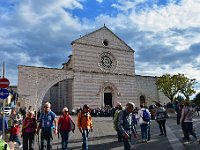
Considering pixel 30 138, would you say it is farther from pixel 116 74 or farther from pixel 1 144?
pixel 116 74

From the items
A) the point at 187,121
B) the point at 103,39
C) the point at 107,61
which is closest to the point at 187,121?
the point at 187,121

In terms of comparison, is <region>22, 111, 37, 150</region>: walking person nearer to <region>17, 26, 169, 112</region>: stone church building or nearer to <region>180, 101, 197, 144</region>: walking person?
<region>180, 101, 197, 144</region>: walking person

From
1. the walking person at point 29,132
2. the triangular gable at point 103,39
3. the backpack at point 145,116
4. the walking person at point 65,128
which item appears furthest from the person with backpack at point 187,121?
the triangular gable at point 103,39

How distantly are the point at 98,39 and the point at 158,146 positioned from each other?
28.4 m

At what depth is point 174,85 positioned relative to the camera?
40312 millimetres

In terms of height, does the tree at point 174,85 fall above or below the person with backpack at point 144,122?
above

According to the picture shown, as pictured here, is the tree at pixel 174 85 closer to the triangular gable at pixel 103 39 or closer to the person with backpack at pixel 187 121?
the triangular gable at pixel 103 39

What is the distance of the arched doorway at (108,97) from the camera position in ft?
120

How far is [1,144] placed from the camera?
158 inches

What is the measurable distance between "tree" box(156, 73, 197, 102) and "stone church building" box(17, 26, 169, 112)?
2.25 meters

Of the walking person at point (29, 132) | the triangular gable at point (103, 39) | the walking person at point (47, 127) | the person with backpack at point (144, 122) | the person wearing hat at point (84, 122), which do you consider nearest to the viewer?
the walking person at point (47, 127)

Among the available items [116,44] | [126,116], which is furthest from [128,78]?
[126,116]

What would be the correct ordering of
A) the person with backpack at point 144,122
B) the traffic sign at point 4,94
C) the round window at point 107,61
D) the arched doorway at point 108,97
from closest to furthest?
the traffic sign at point 4,94 < the person with backpack at point 144,122 < the arched doorway at point 108,97 < the round window at point 107,61

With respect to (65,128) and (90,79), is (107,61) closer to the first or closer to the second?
(90,79)
